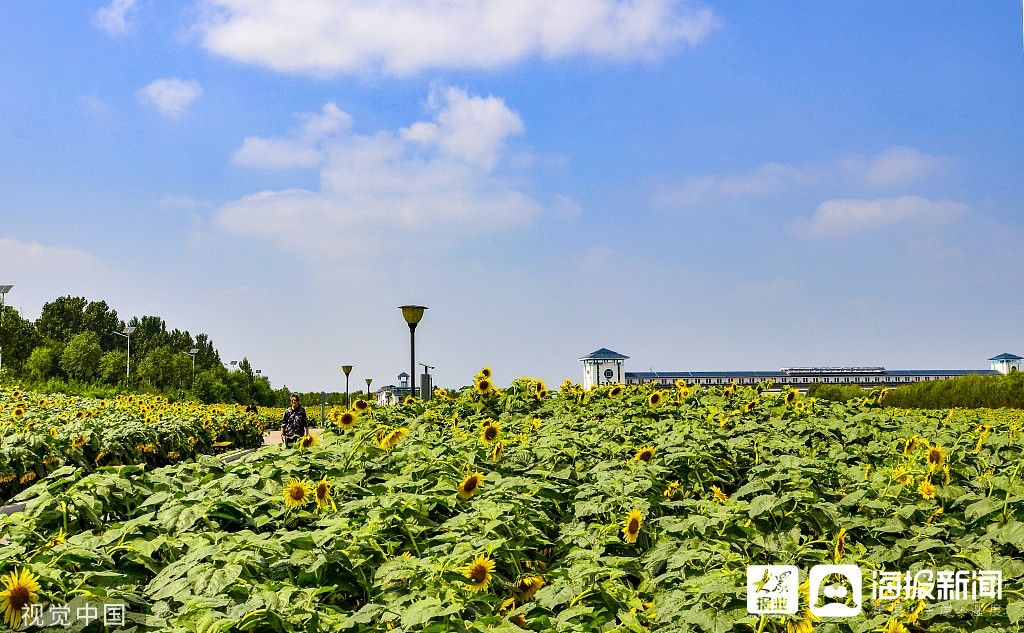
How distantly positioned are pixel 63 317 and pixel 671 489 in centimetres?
6475

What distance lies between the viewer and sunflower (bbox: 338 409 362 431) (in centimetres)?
756

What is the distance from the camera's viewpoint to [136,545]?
3.63m

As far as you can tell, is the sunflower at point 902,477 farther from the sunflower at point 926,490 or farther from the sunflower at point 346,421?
the sunflower at point 346,421

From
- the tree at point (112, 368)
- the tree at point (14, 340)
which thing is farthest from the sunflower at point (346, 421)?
the tree at point (112, 368)

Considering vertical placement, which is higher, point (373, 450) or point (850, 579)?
point (373, 450)

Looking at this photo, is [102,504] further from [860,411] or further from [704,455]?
[860,411]

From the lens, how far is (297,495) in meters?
4.49

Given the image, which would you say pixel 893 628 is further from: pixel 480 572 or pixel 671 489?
pixel 671 489

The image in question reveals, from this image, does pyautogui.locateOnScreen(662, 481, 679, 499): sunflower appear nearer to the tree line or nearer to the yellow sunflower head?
the yellow sunflower head

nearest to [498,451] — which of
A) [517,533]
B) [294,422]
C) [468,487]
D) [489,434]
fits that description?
[489,434]

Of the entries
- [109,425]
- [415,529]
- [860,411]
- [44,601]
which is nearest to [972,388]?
[860,411]

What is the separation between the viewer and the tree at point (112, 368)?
42.7 meters

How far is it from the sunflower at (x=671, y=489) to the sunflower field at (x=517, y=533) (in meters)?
0.04

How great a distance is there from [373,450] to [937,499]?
11.5 feet
